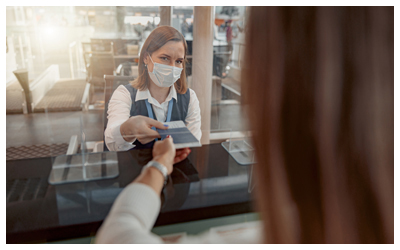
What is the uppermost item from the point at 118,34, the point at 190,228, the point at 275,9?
the point at 118,34

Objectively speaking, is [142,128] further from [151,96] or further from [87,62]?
[87,62]

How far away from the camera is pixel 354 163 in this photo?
542 mm

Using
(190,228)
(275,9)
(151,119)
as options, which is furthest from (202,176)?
(275,9)

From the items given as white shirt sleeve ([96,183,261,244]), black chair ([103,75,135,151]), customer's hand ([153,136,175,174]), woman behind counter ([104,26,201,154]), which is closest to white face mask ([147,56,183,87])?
woman behind counter ([104,26,201,154])

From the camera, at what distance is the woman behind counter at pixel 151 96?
48.8 inches

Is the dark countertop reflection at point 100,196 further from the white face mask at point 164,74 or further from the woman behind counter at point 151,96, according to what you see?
the white face mask at point 164,74

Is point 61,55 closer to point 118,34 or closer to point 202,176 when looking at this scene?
point 118,34

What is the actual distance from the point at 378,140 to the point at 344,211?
16 centimetres

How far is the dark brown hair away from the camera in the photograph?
1.24 metres

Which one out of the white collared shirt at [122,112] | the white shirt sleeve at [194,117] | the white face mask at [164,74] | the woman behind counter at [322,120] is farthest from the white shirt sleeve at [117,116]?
the woman behind counter at [322,120]

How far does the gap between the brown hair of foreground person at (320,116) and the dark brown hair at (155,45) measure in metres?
0.79

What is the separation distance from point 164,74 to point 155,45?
0.47 ft

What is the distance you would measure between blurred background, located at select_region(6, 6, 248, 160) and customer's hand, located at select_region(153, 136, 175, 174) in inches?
11.9

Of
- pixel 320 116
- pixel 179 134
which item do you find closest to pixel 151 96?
pixel 179 134
